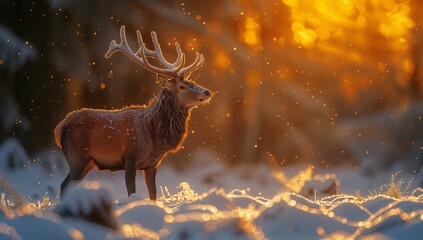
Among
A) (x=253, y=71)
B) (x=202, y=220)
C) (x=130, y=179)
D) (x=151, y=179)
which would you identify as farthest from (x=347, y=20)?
(x=202, y=220)

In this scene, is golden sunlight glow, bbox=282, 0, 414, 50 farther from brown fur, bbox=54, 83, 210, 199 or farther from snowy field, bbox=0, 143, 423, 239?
snowy field, bbox=0, 143, 423, 239

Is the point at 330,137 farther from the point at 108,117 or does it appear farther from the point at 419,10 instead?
the point at 108,117

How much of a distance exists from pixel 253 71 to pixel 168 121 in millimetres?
7660

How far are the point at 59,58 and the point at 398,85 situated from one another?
6.57 m

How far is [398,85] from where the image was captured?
1433cm

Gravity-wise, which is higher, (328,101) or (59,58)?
(328,101)

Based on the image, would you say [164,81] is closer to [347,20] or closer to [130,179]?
[130,179]

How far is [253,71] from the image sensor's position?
47.4 ft

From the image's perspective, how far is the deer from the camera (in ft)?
22.4

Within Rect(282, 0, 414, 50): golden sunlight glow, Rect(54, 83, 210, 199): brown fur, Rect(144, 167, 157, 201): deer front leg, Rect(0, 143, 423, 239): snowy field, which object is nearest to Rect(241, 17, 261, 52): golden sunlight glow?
Rect(282, 0, 414, 50): golden sunlight glow

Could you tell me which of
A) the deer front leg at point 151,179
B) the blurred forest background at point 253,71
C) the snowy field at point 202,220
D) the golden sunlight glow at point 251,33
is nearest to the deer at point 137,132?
the deer front leg at point 151,179

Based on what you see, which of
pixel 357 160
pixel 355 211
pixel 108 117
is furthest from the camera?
pixel 357 160

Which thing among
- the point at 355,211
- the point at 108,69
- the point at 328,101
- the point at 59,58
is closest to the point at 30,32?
the point at 59,58

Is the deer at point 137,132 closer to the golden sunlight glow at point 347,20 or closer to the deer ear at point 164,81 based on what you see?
the deer ear at point 164,81
